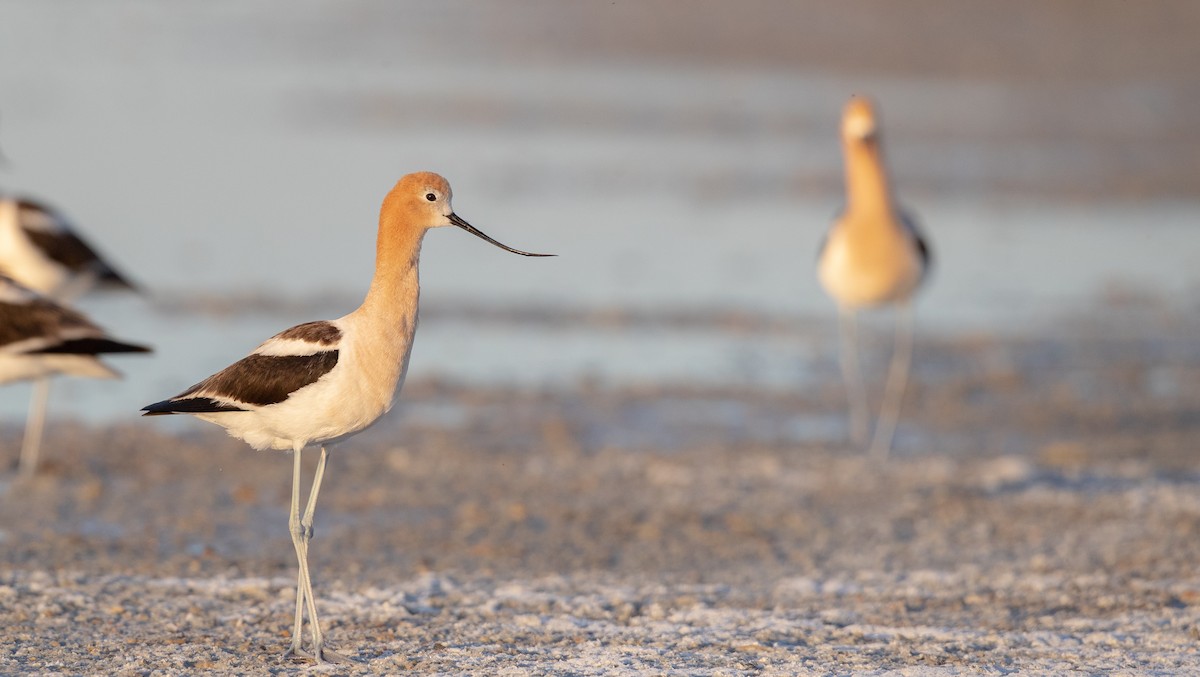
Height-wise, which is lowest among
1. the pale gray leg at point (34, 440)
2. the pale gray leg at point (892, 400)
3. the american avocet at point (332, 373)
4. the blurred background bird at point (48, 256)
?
the american avocet at point (332, 373)

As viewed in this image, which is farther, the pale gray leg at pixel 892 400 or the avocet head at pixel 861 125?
the avocet head at pixel 861 125

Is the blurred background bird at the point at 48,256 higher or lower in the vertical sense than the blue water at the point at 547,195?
lower

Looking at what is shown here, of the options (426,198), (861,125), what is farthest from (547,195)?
(426,198)

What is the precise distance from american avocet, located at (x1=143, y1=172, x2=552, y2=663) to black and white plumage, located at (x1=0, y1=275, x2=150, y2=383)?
219 cm

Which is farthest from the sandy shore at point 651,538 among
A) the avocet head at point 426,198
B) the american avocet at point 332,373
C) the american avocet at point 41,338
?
the avocet head at point 426,198

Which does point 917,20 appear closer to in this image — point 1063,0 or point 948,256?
point 1063,0

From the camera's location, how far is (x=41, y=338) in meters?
7.84

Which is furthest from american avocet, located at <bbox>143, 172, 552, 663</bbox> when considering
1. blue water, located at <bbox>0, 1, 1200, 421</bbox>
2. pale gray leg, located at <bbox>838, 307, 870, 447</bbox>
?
pale gray leg, located at <bbox>838, 307, 870, 447</bbox>

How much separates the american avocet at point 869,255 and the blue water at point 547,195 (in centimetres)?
77

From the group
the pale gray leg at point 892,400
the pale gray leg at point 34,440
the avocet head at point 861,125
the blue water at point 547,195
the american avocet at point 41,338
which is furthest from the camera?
the blue water at point 547,195

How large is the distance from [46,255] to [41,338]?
2548 mm

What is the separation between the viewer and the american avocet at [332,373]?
555 centimetres

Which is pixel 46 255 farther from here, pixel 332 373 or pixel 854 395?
pixel 332 373

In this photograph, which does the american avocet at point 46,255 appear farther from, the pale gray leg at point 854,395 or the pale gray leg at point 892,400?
the pale gray leg at point 892,400
